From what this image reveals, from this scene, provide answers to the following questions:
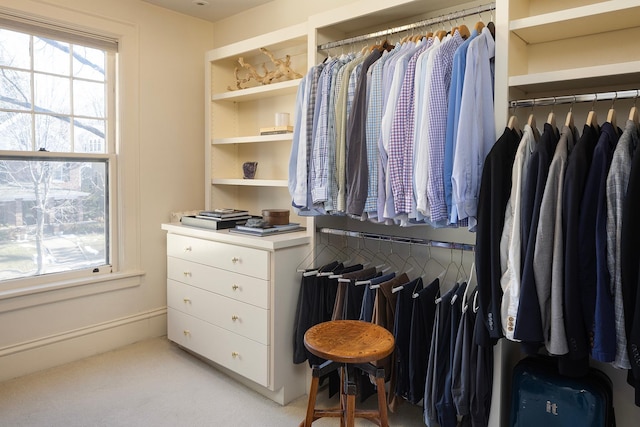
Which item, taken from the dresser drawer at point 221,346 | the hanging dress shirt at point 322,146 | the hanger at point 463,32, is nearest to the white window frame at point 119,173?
the dresser drawer at point 221,346

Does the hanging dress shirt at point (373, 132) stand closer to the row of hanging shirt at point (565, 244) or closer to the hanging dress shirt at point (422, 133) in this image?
the hanging dress shirt at point (422, 133)

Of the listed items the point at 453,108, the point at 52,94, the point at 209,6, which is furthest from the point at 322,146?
the point at 52,94

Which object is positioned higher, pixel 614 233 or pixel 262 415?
pixel 614 233

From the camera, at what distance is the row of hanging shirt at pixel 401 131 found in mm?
1839

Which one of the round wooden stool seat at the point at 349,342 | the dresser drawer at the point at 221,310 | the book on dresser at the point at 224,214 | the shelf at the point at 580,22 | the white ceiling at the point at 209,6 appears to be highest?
the white ceiling at the point at 209,6

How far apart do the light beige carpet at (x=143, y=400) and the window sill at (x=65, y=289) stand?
0.45m

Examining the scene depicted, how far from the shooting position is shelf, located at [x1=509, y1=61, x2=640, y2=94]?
165cm

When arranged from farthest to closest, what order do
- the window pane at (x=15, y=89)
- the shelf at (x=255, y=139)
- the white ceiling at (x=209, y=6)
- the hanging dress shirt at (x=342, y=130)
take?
1. the white ceiling at (x=209, y=6)
2. the shelf at (x=255, y=139)
3. the window pane at (x=15, y=89)
4. the hanging dress shirt at (x=342, y=130)

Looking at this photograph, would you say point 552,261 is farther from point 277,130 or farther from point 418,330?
point 277,130

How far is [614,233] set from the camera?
1.50 metres

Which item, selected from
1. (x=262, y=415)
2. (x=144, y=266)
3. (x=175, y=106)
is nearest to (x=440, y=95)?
(x=262, y=415)

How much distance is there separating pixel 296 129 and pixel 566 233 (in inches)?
56.5

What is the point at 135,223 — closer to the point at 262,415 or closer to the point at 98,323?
the point at 98,323

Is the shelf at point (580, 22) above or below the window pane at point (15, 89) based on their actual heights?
above
